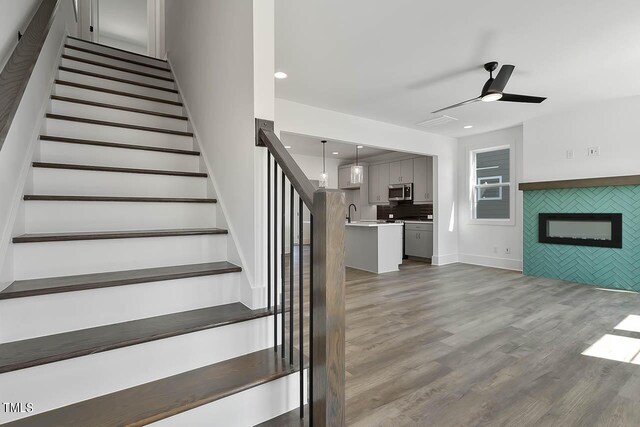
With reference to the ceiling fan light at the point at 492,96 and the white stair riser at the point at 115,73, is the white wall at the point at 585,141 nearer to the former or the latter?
the ceiling fan light at the point at 492,96

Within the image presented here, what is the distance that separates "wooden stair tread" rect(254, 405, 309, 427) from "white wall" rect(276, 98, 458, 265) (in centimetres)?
380

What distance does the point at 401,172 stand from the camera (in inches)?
309

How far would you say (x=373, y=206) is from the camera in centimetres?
894

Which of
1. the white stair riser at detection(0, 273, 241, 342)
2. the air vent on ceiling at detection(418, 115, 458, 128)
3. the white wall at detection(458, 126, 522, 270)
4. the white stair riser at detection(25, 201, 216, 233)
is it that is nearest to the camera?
the white stair riser at detection(0, 273, 241, 342)

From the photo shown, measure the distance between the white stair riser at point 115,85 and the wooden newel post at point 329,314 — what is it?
2.88 m

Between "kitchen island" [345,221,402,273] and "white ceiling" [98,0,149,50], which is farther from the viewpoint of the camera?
"kitchen island" [345,221,402,273]

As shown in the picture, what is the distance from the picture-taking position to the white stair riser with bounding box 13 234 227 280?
1.37m

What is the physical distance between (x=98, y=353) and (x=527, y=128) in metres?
6.59

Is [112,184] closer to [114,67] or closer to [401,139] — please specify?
[114,67]

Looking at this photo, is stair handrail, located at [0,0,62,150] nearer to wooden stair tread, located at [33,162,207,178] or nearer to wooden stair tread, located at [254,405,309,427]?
wooden stair tread, located at [33,162,207,178]

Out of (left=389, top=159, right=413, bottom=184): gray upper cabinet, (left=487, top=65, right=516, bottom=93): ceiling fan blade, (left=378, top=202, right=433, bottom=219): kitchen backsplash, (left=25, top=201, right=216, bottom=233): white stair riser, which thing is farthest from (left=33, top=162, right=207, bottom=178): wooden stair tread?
(left=378, top=202, right=433, bottom=219): kitchen backsplash

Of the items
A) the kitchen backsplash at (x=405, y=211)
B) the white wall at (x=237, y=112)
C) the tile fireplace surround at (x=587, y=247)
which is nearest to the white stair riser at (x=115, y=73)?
the white wall at (x=237, y=112)

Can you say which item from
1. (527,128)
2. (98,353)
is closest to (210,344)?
(98,353)

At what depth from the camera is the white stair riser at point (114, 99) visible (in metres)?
2.44
